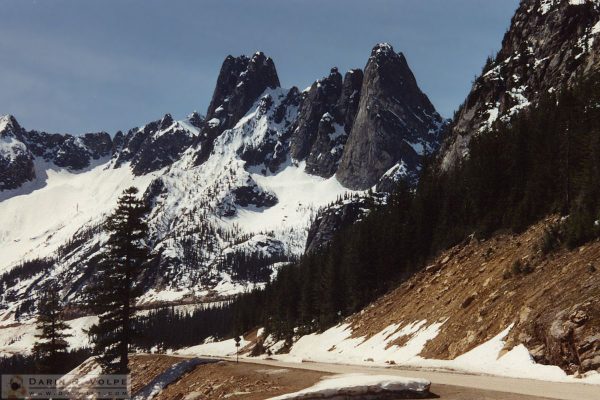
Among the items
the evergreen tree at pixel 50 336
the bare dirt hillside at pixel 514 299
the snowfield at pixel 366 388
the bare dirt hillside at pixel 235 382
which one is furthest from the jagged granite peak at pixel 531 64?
the snowfield at pixel 366 388

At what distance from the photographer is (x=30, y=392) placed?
36406 millimetres

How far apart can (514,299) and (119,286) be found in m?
22.7

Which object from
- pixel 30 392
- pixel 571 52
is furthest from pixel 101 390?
pixel 571 52

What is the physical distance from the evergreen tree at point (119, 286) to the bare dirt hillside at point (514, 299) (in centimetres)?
1801

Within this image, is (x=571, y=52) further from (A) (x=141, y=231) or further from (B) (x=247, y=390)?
(B) (x=247, y=390)

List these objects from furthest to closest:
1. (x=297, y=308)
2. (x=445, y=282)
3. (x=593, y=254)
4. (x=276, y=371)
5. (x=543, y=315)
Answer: (x=297, y=308)
(x=445, y=282)
(x=593, y=254)
(x=276, y=371)
(x=543, y=315)

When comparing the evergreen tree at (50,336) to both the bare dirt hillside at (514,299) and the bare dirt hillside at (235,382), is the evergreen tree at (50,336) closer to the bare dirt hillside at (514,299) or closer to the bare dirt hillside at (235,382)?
the bare dirt hillside at (235,382)

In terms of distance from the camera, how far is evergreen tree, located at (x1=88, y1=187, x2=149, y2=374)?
3150 centimetres

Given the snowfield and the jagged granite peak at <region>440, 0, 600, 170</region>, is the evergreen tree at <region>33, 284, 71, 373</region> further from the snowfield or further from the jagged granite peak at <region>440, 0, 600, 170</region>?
the jagged granite peak at <region>440, 0, 600, 170</region>

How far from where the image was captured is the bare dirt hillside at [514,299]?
18.9 m

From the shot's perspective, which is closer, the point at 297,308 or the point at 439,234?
the point at 439,234

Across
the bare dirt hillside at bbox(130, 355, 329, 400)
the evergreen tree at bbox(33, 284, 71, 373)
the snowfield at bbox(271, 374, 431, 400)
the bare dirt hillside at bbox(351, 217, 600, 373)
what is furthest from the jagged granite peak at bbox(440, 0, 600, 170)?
the snowfield at bbox(271, 374, 431, 400)

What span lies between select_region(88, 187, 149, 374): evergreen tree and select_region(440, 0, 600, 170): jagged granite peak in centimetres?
6627

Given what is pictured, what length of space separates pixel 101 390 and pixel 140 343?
11.4ft
